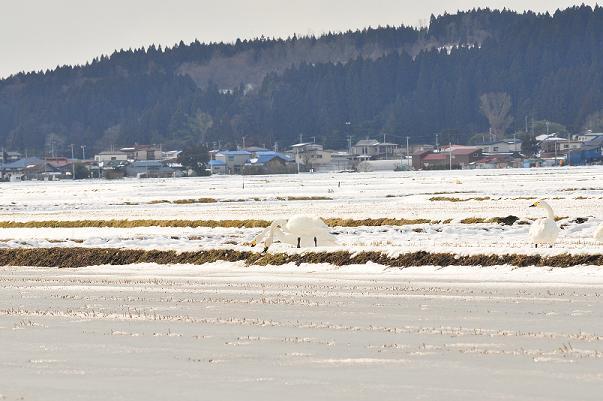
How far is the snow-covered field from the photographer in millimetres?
11969

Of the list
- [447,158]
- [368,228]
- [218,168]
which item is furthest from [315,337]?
[218,168]

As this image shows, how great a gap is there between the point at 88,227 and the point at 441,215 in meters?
10.8

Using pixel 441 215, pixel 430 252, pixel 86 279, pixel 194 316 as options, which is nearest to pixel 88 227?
pixel 441 215

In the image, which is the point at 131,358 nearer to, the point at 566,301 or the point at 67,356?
the point at 67,356

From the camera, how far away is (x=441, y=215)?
37156mm

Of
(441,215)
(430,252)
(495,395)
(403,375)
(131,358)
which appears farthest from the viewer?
(441,215)

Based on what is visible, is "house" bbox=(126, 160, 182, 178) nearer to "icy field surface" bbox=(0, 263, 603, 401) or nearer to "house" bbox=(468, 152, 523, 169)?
"house" bbox=(468, 152, 523, 169)

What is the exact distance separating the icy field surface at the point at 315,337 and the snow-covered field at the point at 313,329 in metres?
0.02

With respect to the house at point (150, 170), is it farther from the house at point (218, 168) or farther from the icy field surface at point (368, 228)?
the icy field surface at point (368, 228)

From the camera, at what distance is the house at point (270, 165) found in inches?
6998

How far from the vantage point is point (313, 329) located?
618 inches

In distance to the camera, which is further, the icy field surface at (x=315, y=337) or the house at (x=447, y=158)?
the house at (x=447, y=158)

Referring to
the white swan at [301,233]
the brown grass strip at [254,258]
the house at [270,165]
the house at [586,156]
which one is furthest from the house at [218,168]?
the white swan at [301,233]

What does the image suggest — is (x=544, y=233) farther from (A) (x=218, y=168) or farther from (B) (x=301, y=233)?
(A) (x=218, y=168)
